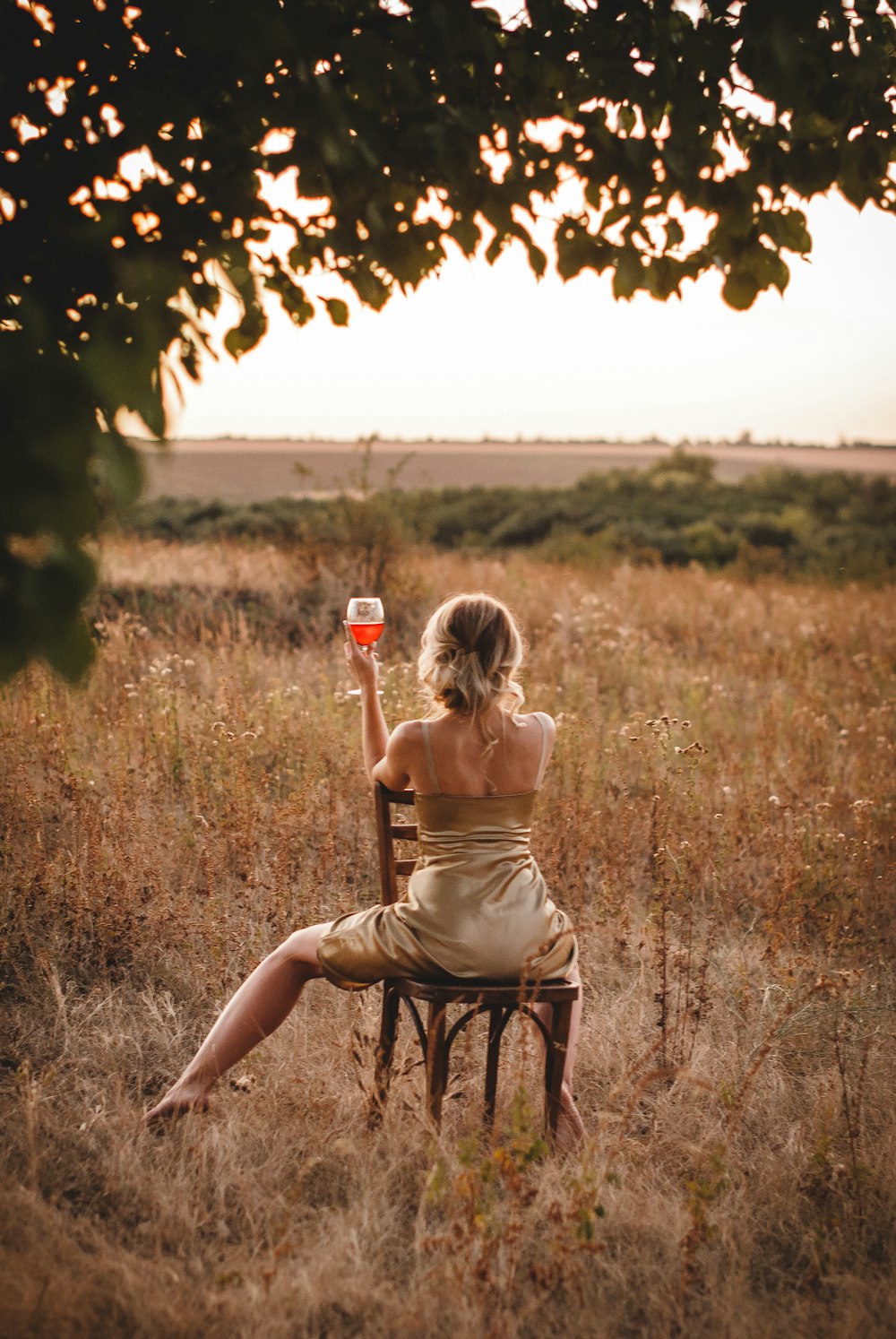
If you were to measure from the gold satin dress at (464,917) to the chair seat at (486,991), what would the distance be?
0.7 inches

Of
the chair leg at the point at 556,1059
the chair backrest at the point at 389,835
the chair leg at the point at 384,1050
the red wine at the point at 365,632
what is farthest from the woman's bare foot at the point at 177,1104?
the red wine at the point at 365,632

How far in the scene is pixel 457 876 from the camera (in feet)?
8.55

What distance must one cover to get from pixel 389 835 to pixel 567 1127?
0.93 meters

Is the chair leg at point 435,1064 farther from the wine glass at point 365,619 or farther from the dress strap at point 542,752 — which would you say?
the wine glass at point 365,619

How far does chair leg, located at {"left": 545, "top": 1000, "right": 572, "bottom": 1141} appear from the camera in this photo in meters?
2.58

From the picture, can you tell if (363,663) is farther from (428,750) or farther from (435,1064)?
(435,1064)

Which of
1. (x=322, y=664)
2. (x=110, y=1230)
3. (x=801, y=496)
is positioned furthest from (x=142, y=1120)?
(x=801, y=496)

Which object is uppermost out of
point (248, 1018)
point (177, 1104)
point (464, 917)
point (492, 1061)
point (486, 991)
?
point (464, 917)

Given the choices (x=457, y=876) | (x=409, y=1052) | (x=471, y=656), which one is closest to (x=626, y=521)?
(x=409, y=1052)

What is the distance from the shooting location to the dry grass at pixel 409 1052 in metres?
2.19

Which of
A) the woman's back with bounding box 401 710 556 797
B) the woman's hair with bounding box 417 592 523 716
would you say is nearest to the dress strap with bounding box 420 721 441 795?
the woman's back with bounding box 401 710 556 797

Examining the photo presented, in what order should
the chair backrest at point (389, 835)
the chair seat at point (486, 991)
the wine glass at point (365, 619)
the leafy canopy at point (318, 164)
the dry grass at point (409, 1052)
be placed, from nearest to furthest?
the leafy canopy at point (318, 164) < the dry grass at point (409, 1052) < the chair seat at point (486, 991) < the wine glass at point (365, 619) < the chair backrest at point (389, 835)

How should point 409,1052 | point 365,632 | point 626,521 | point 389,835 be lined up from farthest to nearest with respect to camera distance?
point 626,521
point 409,1052
point 389,835
point 365,632

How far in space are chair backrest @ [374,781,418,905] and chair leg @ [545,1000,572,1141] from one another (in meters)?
0.63
